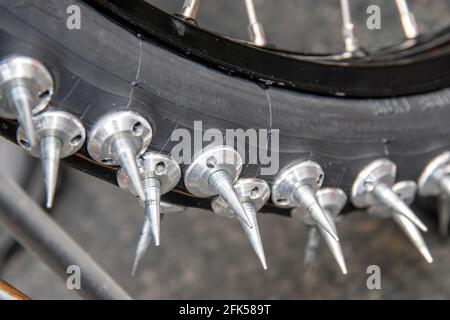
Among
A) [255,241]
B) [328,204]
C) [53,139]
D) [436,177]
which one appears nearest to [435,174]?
[436,177]

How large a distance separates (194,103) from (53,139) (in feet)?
0.38

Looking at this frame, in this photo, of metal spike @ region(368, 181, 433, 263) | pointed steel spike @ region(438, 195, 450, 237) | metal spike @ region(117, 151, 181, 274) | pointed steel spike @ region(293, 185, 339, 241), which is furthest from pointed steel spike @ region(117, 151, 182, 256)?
pointed steel spike @ region(438, 195, 450, 237)

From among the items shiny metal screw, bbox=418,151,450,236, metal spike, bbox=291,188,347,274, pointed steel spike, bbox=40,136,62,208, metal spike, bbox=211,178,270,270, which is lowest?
pointed steel spike, bbox=40,136,62,208

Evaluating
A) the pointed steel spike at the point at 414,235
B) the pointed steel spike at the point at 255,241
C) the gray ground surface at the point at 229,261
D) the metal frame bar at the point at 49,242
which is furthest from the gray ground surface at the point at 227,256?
the pointed steel spike at the point at 255,241

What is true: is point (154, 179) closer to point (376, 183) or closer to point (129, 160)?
point (129, 160)

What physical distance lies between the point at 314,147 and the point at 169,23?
0.17 metres

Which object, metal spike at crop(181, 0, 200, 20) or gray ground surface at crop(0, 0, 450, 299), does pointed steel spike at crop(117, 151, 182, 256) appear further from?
gray ground surface at crop(0, 0, 450, 299)

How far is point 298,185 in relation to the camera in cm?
62

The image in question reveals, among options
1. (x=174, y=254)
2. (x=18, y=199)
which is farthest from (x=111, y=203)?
(x=18, y=199)

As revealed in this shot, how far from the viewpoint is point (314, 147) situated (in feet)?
2.07

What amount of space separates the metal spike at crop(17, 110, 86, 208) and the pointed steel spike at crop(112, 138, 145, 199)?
1.0 inches

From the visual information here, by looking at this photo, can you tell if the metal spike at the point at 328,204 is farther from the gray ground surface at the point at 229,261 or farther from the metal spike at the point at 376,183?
the gray ground surface at the point at 229,261

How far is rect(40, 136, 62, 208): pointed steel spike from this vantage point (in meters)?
0.50

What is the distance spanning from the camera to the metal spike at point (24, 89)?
47 centimetres
